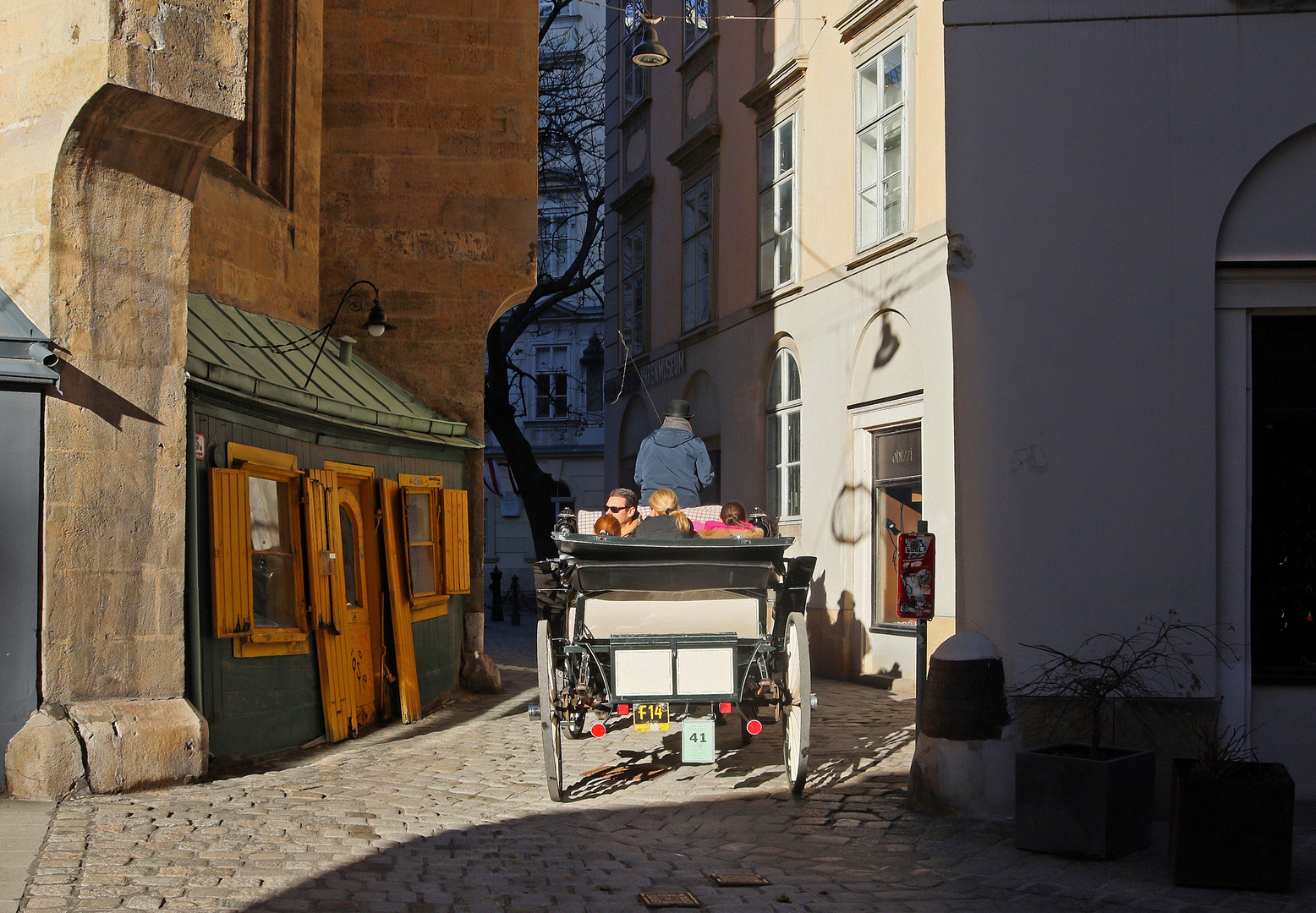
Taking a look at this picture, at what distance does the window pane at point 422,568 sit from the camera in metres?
12.3

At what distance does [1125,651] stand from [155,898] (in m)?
4.86

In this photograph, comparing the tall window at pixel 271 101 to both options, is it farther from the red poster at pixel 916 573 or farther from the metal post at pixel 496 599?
the metal post at pixel 496 599

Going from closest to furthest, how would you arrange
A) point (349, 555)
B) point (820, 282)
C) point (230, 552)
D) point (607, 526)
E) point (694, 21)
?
point (230, 552) < point (607, 526) < point (349, 555) < point (820, 282) < point (694, 21)

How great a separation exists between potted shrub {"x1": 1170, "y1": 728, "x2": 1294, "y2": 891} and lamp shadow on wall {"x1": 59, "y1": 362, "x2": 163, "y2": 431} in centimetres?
583

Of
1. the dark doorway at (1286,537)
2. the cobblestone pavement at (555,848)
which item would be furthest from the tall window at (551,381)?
the dark doorway at (1286,537)

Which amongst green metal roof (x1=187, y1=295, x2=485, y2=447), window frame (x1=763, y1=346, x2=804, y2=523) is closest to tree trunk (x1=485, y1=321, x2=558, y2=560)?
window frame (x1=763, y1=346, x2=804, y2=523)

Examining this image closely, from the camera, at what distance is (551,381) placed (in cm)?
4228

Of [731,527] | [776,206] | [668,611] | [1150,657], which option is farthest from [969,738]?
[776,206]

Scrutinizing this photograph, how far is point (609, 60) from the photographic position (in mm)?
24688

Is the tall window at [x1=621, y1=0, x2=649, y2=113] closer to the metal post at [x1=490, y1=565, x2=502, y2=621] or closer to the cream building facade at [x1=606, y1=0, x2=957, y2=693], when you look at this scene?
the cream building facade at [x1=606, y1=0, x2=957, y2=693]

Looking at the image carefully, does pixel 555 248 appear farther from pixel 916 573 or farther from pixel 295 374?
pixel 916 573

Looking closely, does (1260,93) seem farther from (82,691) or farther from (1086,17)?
(82,691)

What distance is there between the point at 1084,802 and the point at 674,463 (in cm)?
525

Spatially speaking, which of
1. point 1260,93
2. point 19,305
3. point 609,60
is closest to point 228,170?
point 19,305
